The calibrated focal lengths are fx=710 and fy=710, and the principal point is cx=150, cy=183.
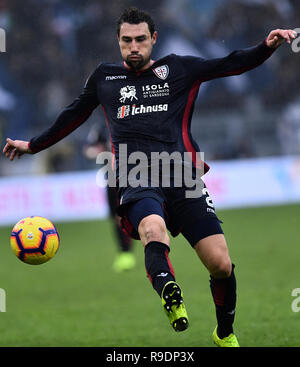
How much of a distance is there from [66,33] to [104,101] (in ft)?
53.1

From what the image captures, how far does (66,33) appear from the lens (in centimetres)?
2098

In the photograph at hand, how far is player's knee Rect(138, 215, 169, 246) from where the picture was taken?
4.71m

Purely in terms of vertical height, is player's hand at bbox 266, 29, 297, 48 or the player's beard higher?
the player's beard

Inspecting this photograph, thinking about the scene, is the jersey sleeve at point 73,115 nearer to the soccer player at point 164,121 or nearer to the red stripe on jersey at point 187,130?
the soccer player at point 164,121

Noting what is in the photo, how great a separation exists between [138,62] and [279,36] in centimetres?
103

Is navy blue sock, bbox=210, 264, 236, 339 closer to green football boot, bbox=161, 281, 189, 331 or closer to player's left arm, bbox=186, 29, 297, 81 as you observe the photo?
green football boot, bbox=161, 281, 189, 331

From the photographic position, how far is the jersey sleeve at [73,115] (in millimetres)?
5516

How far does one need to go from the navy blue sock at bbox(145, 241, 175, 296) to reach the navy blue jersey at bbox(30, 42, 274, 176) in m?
0.79

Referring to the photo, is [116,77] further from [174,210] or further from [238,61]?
[174,210]

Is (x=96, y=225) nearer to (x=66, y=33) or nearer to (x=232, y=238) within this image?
(x=232, y=238)

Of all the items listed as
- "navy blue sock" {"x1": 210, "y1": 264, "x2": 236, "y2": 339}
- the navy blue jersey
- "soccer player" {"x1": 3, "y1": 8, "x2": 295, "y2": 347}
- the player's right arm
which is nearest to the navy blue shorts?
"soccer player" {"x1": 3, "y1": 8, "x2": 295, "y2": 347}

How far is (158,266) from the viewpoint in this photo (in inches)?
180

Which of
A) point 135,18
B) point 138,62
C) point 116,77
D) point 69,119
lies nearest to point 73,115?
point 69,119
